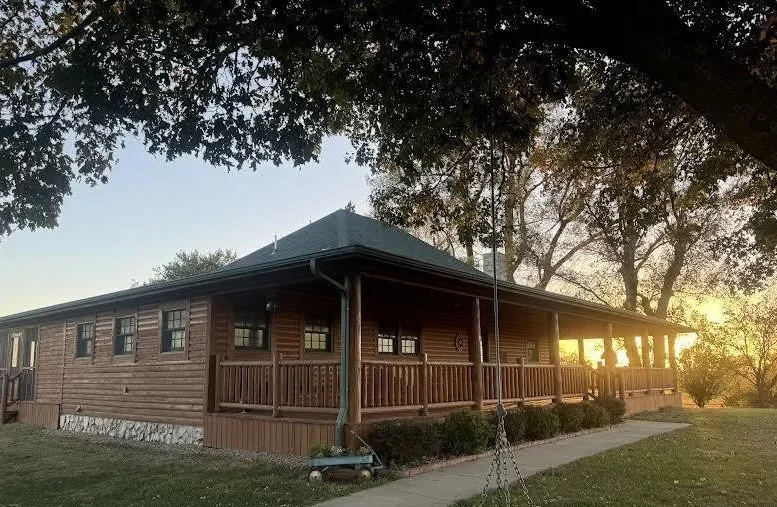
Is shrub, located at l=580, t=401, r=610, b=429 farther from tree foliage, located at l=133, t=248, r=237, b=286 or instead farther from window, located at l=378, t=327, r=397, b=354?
tree foliage, located at l=133, t=248, r=237, b=286

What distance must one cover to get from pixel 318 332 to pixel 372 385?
4719 mm

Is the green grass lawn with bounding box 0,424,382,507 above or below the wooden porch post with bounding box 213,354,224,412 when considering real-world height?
below

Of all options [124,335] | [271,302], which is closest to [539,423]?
[271,302]

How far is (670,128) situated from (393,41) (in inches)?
172

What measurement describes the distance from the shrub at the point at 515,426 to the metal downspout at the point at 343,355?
3881mm

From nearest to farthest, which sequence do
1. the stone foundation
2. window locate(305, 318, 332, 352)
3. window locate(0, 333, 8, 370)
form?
the stone foundation, window locate(305, 318, 332, 352), window locate(0, 333, 8, 370)

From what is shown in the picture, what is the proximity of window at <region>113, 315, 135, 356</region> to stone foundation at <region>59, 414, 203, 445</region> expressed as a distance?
1.64m

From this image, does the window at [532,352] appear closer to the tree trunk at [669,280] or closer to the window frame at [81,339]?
the tree trunk at [669,280]

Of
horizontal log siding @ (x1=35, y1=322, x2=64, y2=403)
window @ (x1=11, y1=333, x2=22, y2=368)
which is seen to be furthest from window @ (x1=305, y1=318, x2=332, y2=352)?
window @ (x1=11, y1=333, x2=22, y2=368)

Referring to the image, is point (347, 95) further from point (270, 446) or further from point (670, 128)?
point (270, 446)

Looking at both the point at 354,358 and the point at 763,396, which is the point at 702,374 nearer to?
the point at 763,396

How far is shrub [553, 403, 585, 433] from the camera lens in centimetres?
1438

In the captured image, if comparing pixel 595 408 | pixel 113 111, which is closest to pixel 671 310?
pixel 595 408

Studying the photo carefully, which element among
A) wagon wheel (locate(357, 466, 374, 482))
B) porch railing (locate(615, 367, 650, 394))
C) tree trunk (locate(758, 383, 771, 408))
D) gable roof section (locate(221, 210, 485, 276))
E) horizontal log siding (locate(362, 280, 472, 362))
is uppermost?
gable roof section (locate(221, 210, 485, 276))
